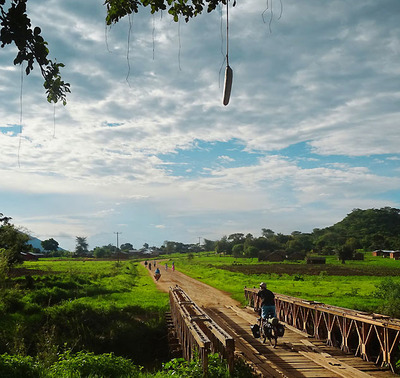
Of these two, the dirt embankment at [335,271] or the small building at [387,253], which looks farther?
the small building at [387,253]

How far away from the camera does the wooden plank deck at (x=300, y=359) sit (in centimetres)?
898

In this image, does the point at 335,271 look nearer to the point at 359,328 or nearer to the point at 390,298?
the point at 390,298

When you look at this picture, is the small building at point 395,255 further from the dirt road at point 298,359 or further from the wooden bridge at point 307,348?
the dirt road at point 298,359

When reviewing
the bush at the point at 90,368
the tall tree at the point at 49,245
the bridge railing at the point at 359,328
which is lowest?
the bush at the point at 90,368

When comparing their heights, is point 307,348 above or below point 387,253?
below

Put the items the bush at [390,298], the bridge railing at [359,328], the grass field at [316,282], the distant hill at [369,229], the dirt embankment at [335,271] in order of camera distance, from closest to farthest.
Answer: the bridge railing at [359,328] < the bush at [390,298] < the grass field at [316,282] < the dirt embankment at [335,271] < the distant hill at [369,229]

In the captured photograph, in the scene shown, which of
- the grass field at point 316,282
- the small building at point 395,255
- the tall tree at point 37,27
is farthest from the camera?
the small building at point 395,255

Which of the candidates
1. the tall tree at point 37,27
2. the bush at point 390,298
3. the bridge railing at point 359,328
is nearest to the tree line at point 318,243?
the bush at point 390,298

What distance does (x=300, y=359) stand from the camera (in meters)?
10.2

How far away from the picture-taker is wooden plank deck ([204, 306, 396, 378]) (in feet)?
29.5

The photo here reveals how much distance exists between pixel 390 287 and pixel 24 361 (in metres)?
21.2

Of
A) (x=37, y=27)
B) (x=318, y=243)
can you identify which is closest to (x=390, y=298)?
(x=37, y=27)

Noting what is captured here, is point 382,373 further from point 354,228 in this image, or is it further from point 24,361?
point 354,228

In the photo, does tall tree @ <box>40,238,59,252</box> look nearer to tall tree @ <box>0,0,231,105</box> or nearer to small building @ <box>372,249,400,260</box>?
small building @ <box>372,249,400,260</box>
